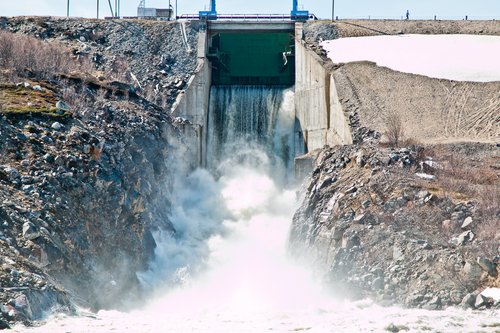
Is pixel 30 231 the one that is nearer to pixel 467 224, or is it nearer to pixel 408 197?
pixel 408 197

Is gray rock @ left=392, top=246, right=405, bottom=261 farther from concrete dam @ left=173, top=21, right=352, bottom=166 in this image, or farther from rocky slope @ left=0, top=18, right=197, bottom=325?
concrete dam @ left=173, top=21, right=352, bottom=166

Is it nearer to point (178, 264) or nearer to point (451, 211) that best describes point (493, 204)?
point (451, 211)

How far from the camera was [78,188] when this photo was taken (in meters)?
32.5

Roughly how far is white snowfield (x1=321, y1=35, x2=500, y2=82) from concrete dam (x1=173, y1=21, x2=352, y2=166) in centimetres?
279

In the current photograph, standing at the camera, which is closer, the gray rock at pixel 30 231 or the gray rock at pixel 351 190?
the gray rock at pixel 30 231

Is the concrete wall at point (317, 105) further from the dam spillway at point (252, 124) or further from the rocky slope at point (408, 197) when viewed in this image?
the dam spillway at point (252, 124)

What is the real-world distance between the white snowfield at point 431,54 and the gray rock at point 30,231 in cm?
2845

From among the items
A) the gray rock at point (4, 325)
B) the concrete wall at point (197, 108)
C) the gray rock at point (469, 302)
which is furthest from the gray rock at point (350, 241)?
the concrete wall at point (197, 108)

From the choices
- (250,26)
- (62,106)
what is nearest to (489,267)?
(62,106)

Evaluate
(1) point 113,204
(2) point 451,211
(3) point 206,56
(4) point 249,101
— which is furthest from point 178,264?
(3) point 206,56

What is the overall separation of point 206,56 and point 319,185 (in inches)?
853

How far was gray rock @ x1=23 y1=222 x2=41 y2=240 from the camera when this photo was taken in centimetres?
2777

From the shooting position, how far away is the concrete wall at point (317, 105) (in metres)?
47.7

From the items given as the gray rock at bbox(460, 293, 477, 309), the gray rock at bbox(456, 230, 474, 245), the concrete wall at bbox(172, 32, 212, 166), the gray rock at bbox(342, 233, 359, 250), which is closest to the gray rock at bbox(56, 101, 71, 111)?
the concrete wall at bbox(172, 32, 212, 166)
